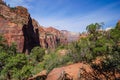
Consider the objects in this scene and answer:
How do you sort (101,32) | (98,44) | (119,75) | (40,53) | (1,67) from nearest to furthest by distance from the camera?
(119,75) → (1,67) → (98,44) → (101,32) → (40,53)

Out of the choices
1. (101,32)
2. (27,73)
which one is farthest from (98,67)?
(101,32)

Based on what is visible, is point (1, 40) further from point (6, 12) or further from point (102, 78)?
point (6, 12)

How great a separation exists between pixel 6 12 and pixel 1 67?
340 feet

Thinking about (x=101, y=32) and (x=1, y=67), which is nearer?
(x=1, y=67)

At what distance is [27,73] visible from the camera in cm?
2808

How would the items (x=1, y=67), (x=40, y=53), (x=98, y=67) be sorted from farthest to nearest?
(x=40, y=53), (x=1, y=67), (x=98, y=67)

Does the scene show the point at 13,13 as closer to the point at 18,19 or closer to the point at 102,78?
the point at 18,19

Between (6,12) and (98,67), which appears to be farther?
(6,12)

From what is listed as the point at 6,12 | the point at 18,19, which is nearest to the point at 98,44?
the point at 18,19

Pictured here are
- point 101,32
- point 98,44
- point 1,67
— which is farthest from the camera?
point 101,32

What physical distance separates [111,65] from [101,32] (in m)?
49.4

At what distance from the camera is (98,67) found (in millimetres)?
18312

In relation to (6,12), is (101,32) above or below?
below

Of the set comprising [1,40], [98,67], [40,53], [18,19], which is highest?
[18,19]
